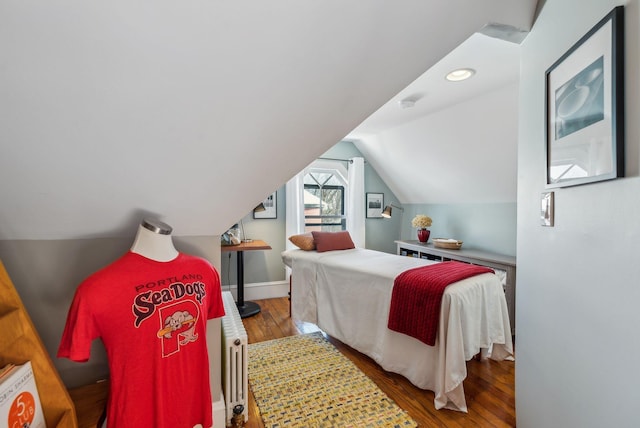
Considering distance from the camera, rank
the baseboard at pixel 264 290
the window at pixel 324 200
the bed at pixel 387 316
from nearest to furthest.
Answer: the bed at pixel 387 316 < the baseboard at pixel 264 290 < the window at pixel 324 200

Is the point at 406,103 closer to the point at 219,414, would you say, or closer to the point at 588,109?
the point at 588,109

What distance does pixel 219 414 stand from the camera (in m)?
1.55

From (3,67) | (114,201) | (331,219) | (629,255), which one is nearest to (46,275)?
(114,201)

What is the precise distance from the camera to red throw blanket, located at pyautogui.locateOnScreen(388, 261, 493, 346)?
186 cm

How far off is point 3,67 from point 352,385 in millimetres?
2242

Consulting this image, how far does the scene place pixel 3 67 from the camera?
630 millimetres

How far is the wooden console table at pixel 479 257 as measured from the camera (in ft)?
8.62

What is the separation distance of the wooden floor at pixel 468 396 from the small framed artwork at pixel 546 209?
1.23 metres

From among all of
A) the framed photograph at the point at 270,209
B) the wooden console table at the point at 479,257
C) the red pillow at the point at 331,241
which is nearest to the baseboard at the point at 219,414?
the red pillow at the point at 331,241

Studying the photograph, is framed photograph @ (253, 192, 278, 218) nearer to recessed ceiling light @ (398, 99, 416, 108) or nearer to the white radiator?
recessed ceiling light @ (398, 99, 416, 108)

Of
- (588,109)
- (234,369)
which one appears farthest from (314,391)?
(588,109)

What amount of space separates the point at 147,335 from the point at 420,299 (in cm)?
157

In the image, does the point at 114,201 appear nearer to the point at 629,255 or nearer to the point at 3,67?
the point at 3,67

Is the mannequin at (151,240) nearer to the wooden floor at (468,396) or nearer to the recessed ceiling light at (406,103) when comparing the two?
the wooden floor at (468,396)
